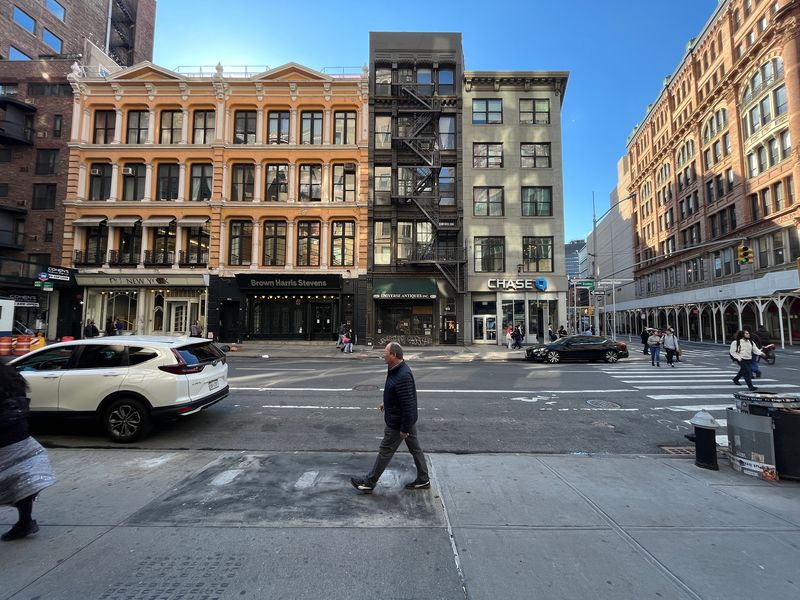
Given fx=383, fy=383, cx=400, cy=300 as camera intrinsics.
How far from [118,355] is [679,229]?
60.2 metres

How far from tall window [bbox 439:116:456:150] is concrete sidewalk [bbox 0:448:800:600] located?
26.8 metres

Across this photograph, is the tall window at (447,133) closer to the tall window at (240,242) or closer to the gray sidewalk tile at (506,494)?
the tall window at (240,242)

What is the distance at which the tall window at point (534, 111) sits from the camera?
2878 centimetres

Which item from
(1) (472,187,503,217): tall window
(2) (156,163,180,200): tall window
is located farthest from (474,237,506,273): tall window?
(2) (156,163,180,200): tall window

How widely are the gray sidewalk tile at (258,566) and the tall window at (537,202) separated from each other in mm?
27820

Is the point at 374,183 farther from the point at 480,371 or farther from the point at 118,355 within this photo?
the point at 118,355

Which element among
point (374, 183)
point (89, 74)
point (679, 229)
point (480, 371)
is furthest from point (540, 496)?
point (679, 229)

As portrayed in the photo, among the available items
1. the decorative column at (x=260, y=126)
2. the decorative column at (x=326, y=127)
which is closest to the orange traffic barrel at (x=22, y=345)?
the decorative column at (x=260, y=126)

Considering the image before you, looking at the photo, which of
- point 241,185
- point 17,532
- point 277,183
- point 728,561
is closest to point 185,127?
point 241,185

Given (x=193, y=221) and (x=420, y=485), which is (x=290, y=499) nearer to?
(x=420, y=485)

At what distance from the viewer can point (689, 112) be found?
4678cm

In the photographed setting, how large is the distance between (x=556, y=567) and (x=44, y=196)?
123 ft

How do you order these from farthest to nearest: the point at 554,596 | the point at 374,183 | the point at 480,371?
the point at 374,183
the point at 480,371
the point at 554,596

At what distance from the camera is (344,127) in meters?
27.8
